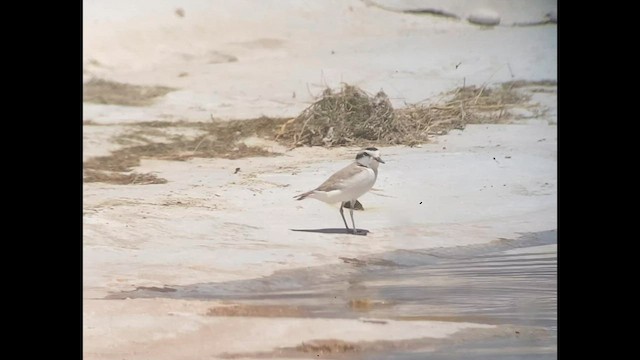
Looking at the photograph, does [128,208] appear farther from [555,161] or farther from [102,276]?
[555,161]

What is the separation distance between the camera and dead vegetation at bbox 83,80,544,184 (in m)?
3.41

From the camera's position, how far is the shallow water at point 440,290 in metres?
3.37

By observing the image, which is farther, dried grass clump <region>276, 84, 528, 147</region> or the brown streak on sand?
dried grass clump <region>276, 84, 528, 147</region>

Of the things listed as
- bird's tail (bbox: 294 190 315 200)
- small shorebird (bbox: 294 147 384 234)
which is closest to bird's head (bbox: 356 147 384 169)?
small shorebird (bbox: 294 147 384 234)

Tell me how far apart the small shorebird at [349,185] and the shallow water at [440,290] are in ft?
0.76

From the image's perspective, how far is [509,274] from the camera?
139 inches

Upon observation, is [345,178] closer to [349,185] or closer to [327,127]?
[349,185]

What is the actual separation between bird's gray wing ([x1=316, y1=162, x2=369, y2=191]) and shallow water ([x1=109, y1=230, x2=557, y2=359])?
309mm

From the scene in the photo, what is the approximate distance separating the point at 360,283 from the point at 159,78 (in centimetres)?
116

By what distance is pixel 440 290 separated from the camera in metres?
Answer: 3.46

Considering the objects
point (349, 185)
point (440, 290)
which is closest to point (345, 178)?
point (349, 185)

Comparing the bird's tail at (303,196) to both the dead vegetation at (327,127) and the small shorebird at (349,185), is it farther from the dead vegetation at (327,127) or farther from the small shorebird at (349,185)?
the dead vegetation at (327,127)

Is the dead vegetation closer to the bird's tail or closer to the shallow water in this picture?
the bird's tail
